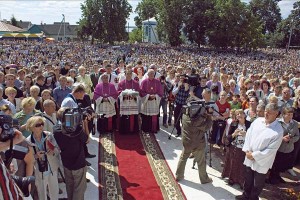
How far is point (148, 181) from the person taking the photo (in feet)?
18.8

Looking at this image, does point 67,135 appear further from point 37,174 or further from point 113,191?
point 113,191

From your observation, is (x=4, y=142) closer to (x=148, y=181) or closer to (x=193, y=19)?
(x=148, y=181)

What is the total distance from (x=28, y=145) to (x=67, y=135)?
57 centimetres

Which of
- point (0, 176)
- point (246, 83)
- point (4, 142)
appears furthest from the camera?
point (246, 83)

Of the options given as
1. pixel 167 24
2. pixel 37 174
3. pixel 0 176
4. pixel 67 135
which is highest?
pixel 167 24

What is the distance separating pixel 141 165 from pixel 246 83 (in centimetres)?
368

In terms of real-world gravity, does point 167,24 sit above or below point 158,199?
above

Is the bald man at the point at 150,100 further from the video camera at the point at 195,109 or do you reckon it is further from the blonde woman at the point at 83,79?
the video camera at the point at 195,109

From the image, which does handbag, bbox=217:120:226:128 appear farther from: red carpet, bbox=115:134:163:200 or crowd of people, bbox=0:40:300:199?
red carpet, bbox=115:134:163:200

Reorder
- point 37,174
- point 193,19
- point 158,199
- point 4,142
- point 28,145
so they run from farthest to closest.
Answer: point 193,19, point 158,199, point 37,174, point 28,145, point 4,142

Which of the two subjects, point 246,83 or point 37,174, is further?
point 246,83

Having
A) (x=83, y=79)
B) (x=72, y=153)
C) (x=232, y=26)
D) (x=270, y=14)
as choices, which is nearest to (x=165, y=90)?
(x=83, y=79)

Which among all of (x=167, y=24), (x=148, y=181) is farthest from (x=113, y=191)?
(x=167, y=24)

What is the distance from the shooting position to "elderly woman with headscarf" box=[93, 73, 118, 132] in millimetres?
7938
